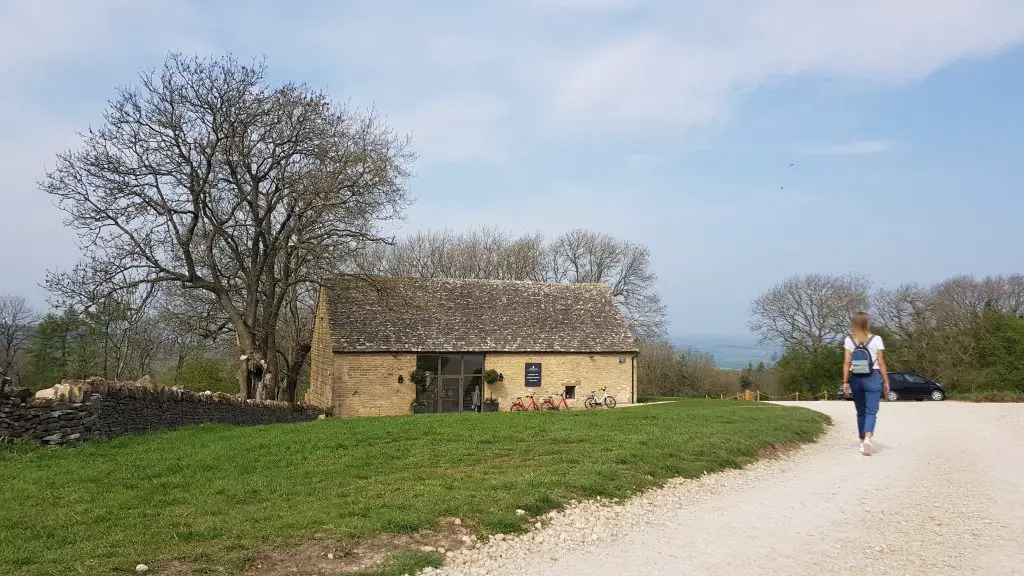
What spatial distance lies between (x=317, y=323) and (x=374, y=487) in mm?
25974

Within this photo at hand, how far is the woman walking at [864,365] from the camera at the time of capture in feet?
30.6

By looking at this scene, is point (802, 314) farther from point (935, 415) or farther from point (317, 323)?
point (317, 323)

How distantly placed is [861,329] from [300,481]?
799 centimetres

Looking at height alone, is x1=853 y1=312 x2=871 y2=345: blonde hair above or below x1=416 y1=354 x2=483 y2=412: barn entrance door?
above

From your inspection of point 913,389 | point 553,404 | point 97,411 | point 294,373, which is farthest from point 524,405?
point 97,411

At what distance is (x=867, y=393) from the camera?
31.4ft

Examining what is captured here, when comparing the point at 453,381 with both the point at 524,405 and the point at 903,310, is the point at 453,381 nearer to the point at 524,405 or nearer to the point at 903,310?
the point at 524,405

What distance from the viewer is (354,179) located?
2408cm

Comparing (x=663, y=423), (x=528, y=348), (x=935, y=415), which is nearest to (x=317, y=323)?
(x=528, y=348)

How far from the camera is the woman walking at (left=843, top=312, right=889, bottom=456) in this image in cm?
932

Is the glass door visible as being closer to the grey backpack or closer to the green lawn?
the green lawn

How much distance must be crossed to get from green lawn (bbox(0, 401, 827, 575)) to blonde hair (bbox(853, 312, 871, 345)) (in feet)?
9.05

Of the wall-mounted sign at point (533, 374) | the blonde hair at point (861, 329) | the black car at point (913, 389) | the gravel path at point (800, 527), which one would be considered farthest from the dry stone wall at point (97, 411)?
the black car at point (913, 389)

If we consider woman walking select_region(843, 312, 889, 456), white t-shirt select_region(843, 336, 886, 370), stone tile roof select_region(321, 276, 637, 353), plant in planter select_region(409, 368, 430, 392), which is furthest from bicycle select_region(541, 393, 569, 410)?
white t-shirt select_region(843, 336, 886, 370)
